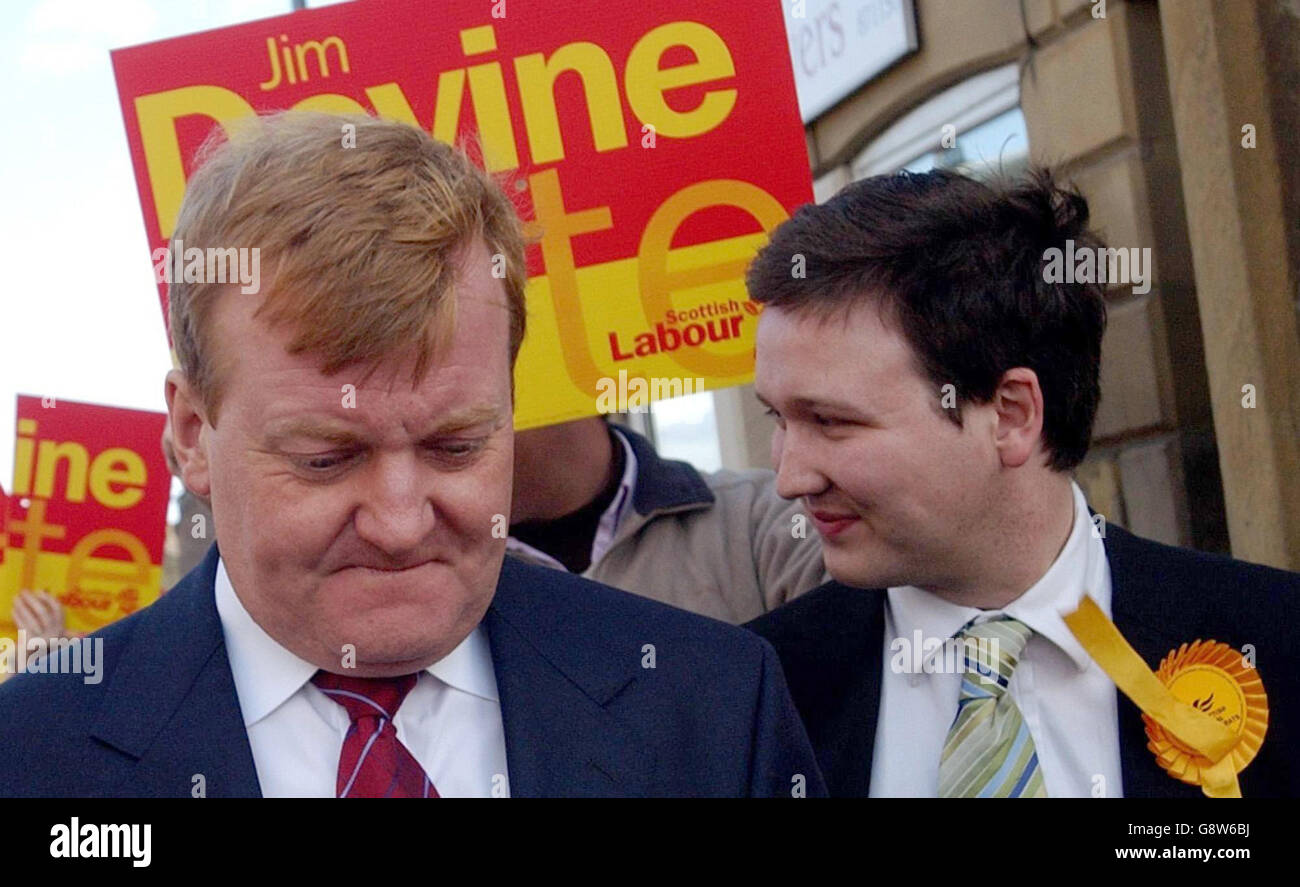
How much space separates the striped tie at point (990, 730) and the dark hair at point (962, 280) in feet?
1.16

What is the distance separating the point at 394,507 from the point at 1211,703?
1.25 metres

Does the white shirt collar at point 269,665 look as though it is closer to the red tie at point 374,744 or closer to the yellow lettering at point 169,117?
the red tie at point 374,744

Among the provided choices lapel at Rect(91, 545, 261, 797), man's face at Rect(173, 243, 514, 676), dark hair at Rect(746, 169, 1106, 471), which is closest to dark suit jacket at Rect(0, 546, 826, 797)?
lapel at Rect(91, 545, 261, 797)

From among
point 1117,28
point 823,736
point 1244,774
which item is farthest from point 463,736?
point 1117,28

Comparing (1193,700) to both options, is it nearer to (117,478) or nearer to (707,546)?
(707,546)

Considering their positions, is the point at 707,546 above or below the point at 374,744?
above

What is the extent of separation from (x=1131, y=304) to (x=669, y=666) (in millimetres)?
2699

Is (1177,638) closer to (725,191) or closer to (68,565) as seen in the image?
(725,191)

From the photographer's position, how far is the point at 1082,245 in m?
2.72

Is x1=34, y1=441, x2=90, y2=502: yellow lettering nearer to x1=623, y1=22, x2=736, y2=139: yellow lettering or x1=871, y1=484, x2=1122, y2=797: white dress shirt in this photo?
x1=623, y1=22, x2=736, y2=139: yellow lettering

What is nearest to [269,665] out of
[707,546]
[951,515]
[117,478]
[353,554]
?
[353,554]

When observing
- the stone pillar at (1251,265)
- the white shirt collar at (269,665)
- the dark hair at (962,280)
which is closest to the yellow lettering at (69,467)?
the dark hair at (962,280)

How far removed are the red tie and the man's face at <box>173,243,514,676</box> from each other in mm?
44

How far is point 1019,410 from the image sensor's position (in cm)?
260
